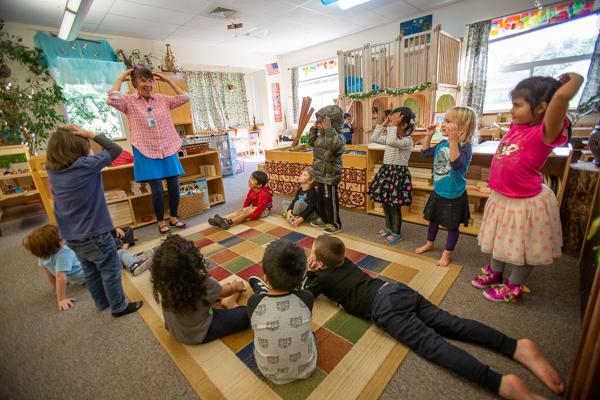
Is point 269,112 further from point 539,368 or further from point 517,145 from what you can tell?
point 539,368

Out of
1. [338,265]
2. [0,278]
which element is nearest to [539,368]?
[338,265]

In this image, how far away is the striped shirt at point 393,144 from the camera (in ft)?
7.40

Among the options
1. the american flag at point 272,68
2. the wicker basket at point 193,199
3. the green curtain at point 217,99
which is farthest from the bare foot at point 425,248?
the american flag at point 272,68

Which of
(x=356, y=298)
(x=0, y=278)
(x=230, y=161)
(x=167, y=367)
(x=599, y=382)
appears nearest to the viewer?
(x=599, y=382)

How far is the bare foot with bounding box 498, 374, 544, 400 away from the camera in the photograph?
95cm

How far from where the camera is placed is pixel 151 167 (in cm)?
271

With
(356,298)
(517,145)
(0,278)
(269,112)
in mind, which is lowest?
(0,278)

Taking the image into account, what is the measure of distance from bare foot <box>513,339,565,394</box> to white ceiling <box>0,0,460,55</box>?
180 inches

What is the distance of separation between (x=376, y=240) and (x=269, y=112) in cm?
615

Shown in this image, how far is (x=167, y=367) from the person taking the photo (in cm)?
128

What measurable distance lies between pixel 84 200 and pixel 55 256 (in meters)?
0.67

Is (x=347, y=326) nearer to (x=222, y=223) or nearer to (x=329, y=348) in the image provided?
(x=329, y=348)

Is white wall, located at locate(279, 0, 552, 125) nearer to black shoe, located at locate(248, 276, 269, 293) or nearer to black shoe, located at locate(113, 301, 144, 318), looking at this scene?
black shoe, located at locate(248, 276, 269, 293)

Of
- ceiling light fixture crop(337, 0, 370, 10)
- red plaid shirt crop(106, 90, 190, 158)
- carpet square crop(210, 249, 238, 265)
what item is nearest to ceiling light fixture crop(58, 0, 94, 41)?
red plaid shirt crop(106, 90, 190, 158)
